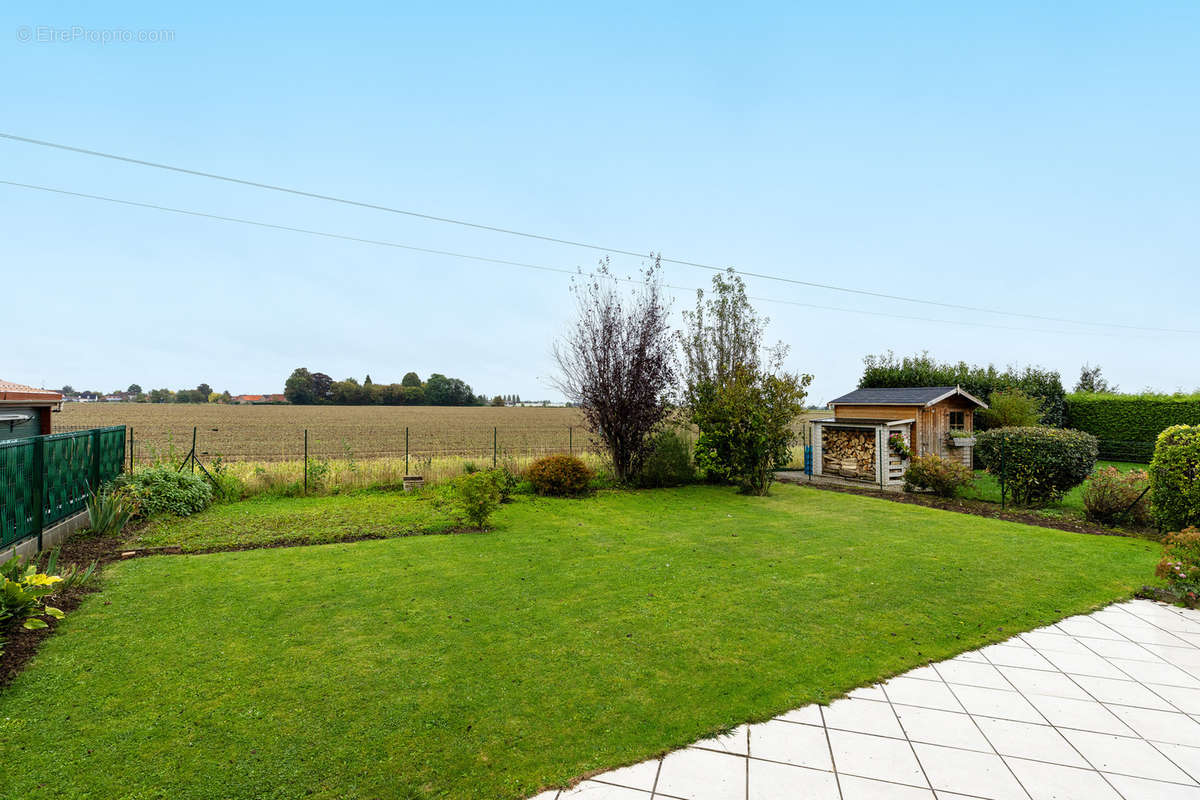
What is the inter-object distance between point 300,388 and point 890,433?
191 feet

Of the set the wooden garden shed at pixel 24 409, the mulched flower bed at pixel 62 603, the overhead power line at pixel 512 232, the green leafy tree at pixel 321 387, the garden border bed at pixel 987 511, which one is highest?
the overhead power line at pixel 512 232

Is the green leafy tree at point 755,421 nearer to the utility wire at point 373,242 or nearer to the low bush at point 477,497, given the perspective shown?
the utility wire at point 373,242

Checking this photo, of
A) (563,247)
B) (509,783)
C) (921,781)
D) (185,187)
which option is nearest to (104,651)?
(509,783)

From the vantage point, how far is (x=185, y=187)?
10344 millimetres

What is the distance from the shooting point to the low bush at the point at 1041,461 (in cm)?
A: 1049

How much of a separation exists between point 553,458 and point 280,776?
32.2 feet

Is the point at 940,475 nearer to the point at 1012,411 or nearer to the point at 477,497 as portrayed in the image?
the point at 1012,411

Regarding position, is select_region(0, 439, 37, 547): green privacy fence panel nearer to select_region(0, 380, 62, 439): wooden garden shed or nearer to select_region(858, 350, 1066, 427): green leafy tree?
select_region(0, 380, 62, 439): wooden garden shed

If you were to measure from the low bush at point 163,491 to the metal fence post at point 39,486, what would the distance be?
7.26ft

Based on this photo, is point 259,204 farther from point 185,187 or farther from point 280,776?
point 280,776

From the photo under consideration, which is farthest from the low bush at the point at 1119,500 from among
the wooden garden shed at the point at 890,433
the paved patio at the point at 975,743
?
the paved patio at the point at 975,743

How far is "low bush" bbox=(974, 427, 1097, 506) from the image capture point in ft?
34.4

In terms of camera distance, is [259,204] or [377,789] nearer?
[377,789]

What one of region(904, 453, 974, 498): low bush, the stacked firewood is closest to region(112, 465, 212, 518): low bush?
region(904, 453, 974, 498): low bush
